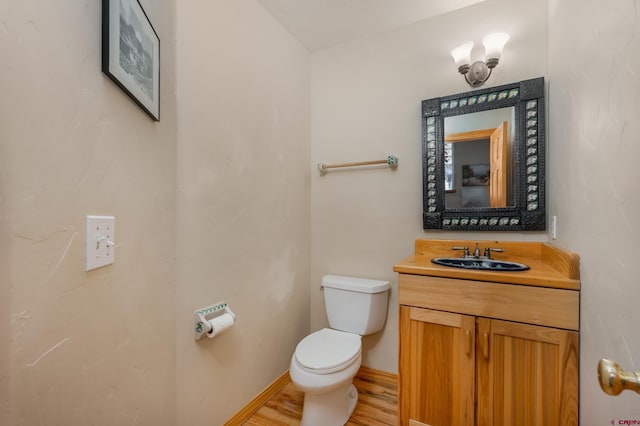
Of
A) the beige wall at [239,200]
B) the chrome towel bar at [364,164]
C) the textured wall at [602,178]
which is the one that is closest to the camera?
the textured wall at [602,178]

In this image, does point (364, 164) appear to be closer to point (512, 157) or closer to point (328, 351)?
point (512, 157)

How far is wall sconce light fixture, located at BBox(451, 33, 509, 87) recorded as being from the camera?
5.19 feet

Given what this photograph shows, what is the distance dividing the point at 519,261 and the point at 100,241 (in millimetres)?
1859

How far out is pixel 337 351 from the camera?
1.52 meters

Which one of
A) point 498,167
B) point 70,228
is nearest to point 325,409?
point 70,228

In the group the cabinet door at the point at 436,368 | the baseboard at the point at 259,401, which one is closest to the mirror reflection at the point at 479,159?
the cabinet door at the point at 436,368

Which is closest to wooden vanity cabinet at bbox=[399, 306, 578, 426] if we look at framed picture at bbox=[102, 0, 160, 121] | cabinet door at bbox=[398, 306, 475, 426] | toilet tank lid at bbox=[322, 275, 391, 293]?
cabinet door at bbox=[398, 306, 475, 426]

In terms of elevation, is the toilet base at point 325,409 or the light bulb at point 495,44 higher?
the light bulb at point 495,44

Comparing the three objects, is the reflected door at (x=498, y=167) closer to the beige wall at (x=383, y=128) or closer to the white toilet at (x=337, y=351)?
the beige wall at (x=383, y=128)

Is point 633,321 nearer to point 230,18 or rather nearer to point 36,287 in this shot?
point 36,287

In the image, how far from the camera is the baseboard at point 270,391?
154 cm

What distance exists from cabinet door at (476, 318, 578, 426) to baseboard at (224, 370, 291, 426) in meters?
1.15

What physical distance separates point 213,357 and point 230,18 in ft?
5.67

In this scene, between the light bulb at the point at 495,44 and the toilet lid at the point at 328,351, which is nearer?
the toilet lid at the point at 328,351
